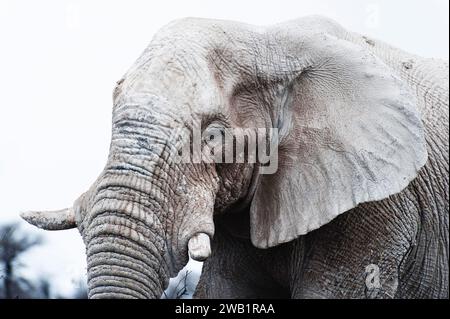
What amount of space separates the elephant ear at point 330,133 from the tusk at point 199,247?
1.89ft

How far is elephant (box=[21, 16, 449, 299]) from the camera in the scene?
331 cm

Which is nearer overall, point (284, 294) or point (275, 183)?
point (275, 183)

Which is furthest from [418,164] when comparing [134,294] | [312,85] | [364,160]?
[134,294]

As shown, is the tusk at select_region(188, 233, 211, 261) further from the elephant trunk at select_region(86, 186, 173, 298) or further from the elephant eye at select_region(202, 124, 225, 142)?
the elephant eye at select_region(202, 124, 225, 142)

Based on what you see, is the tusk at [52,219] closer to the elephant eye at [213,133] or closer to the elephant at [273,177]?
the elephant at [273,177]

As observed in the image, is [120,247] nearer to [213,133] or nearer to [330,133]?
[213,133]

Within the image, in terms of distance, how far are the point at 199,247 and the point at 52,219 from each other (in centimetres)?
59

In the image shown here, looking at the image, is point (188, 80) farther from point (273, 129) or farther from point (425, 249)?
point (425, 249)

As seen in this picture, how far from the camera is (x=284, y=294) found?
4.51 meters

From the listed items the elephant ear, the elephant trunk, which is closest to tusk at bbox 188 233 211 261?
the elephant trunk

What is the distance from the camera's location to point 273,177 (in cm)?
388

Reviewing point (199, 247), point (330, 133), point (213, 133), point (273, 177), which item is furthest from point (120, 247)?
point (330, 133)

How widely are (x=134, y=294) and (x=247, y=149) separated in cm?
71
